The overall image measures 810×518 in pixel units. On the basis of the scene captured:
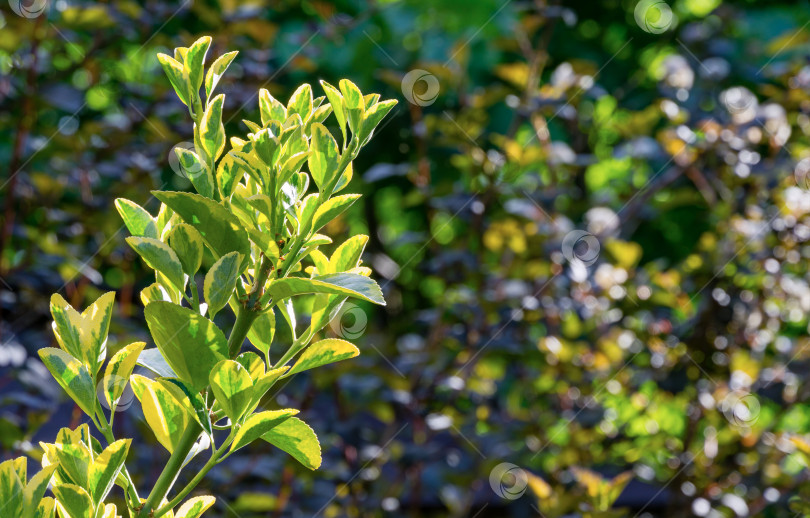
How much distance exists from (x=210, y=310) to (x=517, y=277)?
145 cm

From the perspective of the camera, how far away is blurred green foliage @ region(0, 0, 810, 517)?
1563 mm

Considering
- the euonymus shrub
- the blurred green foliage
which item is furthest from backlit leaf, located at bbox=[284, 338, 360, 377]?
the blurred green foliage

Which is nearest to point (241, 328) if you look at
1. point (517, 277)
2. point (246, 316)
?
point (246, 316)

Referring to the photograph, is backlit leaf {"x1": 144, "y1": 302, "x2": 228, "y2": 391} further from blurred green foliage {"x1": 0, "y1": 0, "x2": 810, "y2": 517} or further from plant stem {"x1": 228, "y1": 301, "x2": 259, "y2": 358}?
blurred green foliage {"x1": 0, "y1": 0, "x2": 810, "y2": 517}

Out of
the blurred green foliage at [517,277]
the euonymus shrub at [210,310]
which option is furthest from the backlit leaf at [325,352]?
the blurred green foliage at [517,277]

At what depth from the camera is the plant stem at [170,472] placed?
392 millimetres

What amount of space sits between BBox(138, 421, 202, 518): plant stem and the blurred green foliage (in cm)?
103

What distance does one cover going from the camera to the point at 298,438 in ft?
1.44

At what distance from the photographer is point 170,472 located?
0.39 metres

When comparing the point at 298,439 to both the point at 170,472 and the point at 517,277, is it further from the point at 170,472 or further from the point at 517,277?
the point at 517,277

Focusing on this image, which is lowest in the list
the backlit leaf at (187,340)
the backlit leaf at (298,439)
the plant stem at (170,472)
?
the backlit leaf at (298,439)

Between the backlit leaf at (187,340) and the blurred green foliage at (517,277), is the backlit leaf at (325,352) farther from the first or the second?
the blurred green foliage at (517,277)

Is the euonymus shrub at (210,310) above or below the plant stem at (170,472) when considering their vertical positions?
above

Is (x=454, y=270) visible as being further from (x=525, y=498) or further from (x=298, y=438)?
(x=298, y=438)
